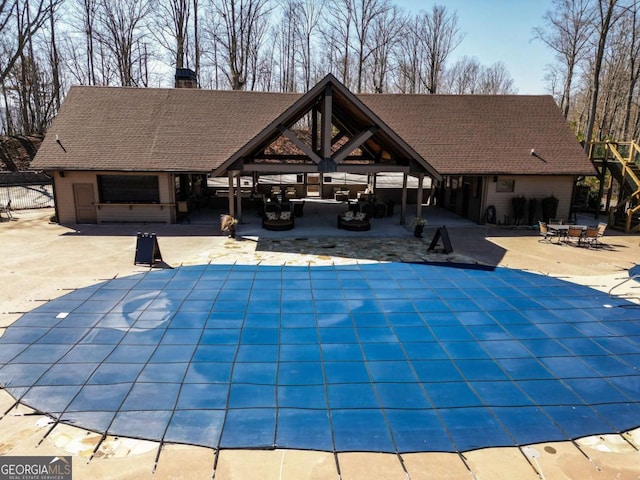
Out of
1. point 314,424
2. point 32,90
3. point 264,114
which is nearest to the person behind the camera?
point 314,424

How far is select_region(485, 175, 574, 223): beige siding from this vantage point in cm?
2123

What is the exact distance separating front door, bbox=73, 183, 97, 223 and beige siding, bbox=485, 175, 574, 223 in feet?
60.9

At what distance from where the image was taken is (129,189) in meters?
20.5

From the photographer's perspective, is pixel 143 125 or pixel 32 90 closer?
pixel 143 125

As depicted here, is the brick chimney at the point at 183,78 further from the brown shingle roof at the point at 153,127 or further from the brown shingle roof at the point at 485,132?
the brown shingle roof at the point at 485,132

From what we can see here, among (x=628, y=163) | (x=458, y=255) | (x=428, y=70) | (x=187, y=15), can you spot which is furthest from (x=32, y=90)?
(x=628, y=163)

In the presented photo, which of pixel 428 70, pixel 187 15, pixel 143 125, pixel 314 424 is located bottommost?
pixel 314 424

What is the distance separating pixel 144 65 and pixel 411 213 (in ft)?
131

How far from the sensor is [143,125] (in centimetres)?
2191

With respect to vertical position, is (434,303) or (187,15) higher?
(187,15)

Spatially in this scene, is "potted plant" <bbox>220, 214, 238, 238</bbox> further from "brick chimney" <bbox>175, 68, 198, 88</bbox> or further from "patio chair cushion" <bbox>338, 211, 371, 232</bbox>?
"brick chimney" <bbox>175, 68, 198, 88</bbox>

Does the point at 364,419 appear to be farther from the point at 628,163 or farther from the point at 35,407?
the point at 628,163

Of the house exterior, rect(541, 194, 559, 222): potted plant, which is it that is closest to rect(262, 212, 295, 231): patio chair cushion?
the house exterior

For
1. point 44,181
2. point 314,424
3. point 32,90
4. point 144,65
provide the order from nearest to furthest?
1. point 314,424
2. point 44,181
3. point 32,90
4. point 144,65
